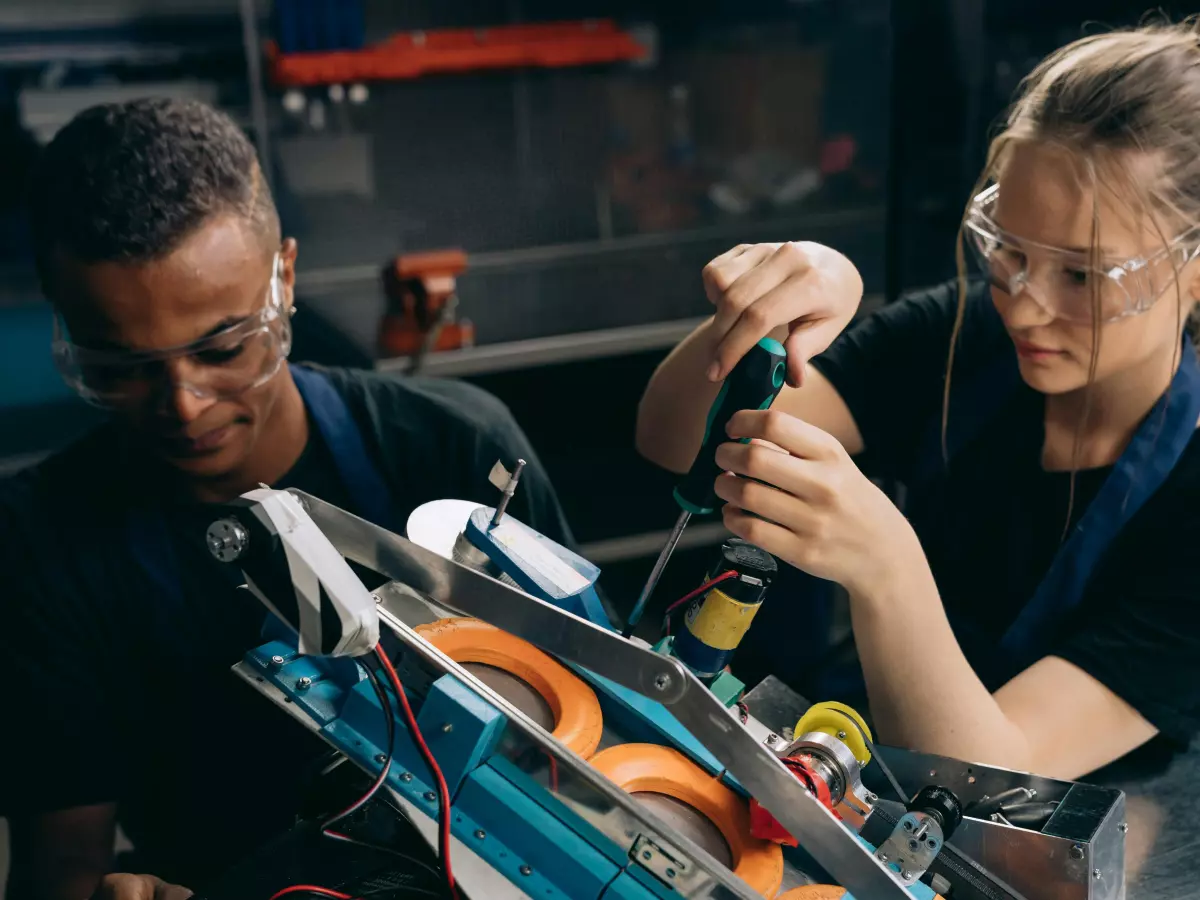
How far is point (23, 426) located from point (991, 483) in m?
1.90

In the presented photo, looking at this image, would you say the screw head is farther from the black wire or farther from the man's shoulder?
the man's shoulder

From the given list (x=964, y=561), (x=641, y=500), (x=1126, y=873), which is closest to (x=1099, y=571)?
(x=964, y=561)

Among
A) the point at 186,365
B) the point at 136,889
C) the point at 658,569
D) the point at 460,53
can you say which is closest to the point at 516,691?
the point at 658,569

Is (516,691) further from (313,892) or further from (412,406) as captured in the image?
(412,406)

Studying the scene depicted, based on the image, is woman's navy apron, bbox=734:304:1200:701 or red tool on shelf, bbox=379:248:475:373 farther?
red tool on shelf, bbox=379:248:475:373

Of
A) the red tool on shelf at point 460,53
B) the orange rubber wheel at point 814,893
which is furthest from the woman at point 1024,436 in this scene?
the red tool on shelf at point 460,53

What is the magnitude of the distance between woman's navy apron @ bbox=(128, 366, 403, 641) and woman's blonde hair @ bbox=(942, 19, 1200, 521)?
79cm

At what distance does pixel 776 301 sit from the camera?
3.12 ft

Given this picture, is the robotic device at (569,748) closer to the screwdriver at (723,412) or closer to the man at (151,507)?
the screwdriver at (723,412)

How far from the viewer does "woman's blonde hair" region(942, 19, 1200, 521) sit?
111 cm

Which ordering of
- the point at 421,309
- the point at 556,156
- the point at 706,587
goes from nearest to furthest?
the point at 706,587 < the point at 421,309 < the point at 556,156

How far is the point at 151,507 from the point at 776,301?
0.75 meters

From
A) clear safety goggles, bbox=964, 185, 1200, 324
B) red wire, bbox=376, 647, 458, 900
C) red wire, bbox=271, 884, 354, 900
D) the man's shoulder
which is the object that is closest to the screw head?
red wire, bbox=376, 647, 458, 900

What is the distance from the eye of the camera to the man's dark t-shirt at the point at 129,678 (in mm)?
1195
